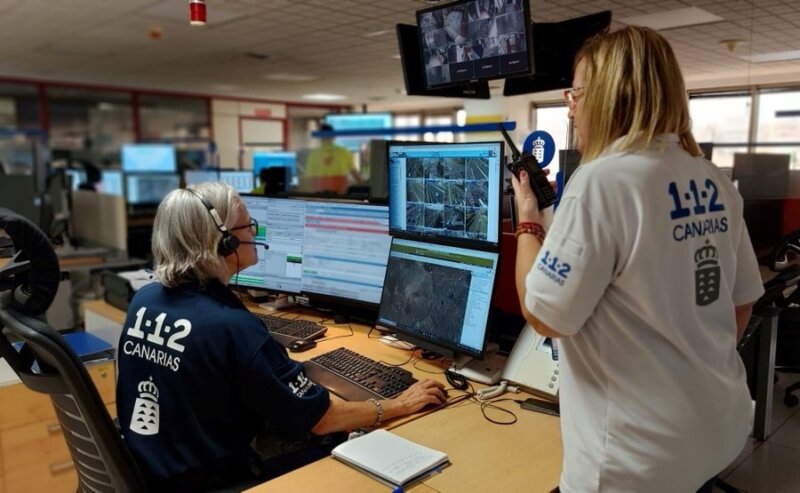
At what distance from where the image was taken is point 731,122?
6551 mm

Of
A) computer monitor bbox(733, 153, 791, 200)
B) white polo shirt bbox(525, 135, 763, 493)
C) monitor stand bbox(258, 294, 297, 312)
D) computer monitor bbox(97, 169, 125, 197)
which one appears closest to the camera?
white polo shirt bbox(525, 135, 763, 493)

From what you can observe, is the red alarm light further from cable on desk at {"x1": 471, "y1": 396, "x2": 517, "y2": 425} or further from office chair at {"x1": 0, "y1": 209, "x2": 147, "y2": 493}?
cable on desk at {"x1": 471, "y1": 396, "x2": 517, "y2": 425}

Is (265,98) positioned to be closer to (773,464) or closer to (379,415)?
(773,464)

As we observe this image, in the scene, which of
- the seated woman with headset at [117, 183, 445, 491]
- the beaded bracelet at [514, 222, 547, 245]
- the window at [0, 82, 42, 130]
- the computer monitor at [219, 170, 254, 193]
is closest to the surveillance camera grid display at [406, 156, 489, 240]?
the beaded bracelet at [514, 222, 547, 245]

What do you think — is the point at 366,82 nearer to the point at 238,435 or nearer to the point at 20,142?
the point at 20,142

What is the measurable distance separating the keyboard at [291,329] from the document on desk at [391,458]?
0.75m

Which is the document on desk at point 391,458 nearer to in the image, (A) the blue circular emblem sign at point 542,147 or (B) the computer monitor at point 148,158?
(A) the blue circular emblem sign at point 542,147

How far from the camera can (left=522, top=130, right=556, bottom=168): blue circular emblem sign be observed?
1811mm

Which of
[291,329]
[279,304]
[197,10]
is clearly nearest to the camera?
[291,329]

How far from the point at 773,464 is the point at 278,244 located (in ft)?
7.13

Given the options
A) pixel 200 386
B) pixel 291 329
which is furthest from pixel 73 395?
pixel 291 329

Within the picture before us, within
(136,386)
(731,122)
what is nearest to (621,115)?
(136,386)

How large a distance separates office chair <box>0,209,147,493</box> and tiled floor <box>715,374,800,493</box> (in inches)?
83.7

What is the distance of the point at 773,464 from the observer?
2420 millimetres
